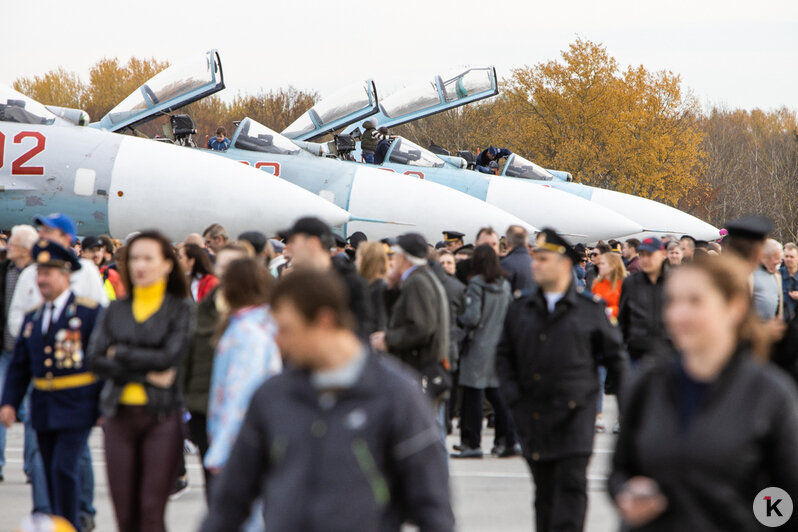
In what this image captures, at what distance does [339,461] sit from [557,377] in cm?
274

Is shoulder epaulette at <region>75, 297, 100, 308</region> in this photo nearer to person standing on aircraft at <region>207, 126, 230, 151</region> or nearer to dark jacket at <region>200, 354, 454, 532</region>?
dark jacket at <region>200, 354, 454, 532</region>

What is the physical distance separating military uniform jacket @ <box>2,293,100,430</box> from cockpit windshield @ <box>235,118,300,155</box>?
13.4 m

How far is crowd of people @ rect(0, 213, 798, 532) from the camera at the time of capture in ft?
8.47

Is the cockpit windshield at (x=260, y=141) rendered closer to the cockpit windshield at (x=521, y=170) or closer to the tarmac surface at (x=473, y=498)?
the cockpit windshield at (x=521, y=170)

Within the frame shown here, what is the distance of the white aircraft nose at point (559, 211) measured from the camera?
21.2 meters

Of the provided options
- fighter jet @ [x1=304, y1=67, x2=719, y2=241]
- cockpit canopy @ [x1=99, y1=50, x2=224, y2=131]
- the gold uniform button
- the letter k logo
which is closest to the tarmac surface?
the letter k logo

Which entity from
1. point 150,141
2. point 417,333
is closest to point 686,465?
point 417,333

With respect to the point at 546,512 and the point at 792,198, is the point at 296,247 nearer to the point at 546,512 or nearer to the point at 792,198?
the point at 546,512

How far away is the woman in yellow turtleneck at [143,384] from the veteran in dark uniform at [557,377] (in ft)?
5.63

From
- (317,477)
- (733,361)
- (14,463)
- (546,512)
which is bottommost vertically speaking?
(14,463)

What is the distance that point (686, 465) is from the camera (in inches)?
101

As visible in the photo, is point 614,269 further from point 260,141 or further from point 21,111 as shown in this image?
point 260,141

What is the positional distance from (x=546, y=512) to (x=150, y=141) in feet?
36.7

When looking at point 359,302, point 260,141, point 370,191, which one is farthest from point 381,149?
point 359,302
